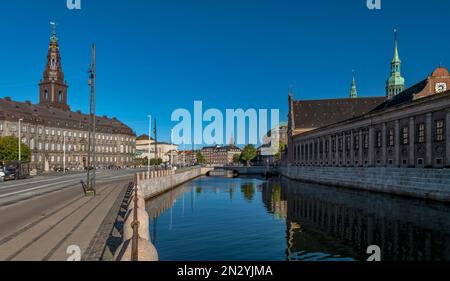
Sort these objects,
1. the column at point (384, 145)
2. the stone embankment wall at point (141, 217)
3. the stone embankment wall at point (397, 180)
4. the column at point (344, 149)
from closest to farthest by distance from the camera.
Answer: the stone embankment wall at point (141, 217) → the stone embankment wall at point (397, 180) → the column at point (384, 145) → the column at point (344, 149)

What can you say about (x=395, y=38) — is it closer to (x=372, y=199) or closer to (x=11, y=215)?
(x=372, y=199)

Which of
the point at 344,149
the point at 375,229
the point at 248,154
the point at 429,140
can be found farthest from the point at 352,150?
the point at 248,154

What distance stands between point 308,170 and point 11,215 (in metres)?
61.1

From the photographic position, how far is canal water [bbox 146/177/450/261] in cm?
1648

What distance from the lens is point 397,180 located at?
124 ft

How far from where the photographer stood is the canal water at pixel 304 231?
649 inches

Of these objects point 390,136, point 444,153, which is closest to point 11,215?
point 444,153

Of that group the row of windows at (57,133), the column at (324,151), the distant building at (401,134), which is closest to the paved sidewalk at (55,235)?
the distant building at (401,134)

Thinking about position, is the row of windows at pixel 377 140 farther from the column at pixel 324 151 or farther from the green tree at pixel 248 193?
the green tree at pixel 248 193

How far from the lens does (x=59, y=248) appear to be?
437 inches

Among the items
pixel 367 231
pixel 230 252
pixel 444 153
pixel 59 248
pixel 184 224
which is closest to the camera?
pixel 59 248

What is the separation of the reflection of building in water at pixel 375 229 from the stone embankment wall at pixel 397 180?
187 cm

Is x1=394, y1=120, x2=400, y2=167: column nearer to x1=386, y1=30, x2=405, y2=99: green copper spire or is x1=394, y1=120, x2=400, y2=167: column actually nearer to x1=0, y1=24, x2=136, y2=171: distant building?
x1=386, y1=30, x2=405, y2=99: green copper spire

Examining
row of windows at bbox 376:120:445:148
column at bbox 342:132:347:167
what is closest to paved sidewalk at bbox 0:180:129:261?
row of windows at bbox 376:120:445:148
